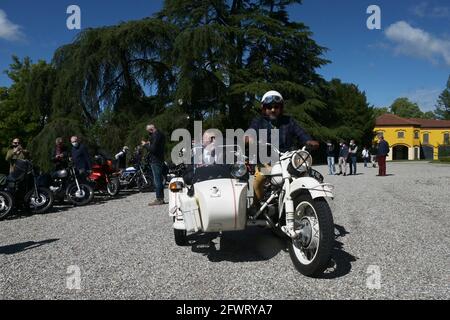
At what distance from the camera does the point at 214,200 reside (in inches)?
163

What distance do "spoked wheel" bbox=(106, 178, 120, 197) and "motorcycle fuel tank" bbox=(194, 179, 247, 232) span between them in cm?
790

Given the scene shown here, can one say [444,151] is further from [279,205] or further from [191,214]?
[191,214]

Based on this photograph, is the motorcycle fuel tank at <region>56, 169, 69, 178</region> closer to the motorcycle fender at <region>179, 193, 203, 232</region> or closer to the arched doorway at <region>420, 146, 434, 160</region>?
the motorcycle fender at <region>179, 193, 203, 232</region>

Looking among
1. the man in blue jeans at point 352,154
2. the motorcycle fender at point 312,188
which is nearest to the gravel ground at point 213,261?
the motorcycle fender at point 312,188

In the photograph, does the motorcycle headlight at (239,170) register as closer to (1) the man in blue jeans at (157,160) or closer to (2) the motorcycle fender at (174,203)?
(2) the motorcycle fender at (174,203)

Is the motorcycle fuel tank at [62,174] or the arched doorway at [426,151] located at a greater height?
the arched doorway at [426,151]

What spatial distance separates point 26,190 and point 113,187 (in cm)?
315

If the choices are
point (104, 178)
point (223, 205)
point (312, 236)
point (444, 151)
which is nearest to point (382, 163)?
point (104, 178)

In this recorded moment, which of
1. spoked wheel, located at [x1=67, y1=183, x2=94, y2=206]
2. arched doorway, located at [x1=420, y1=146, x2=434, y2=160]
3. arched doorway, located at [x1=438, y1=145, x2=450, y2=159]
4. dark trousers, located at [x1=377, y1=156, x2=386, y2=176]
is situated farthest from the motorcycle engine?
arched doorway, located at [x1=420, y1=146, x2=434, y2=160]

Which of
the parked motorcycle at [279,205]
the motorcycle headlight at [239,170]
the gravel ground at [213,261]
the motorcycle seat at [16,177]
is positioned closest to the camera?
the gravel ground at [213,261]

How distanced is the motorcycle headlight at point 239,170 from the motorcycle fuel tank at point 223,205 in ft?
0.32

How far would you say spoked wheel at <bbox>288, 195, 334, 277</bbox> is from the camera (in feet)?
11.9

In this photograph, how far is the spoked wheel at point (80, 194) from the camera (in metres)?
9.84

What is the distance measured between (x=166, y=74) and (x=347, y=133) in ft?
59.4
